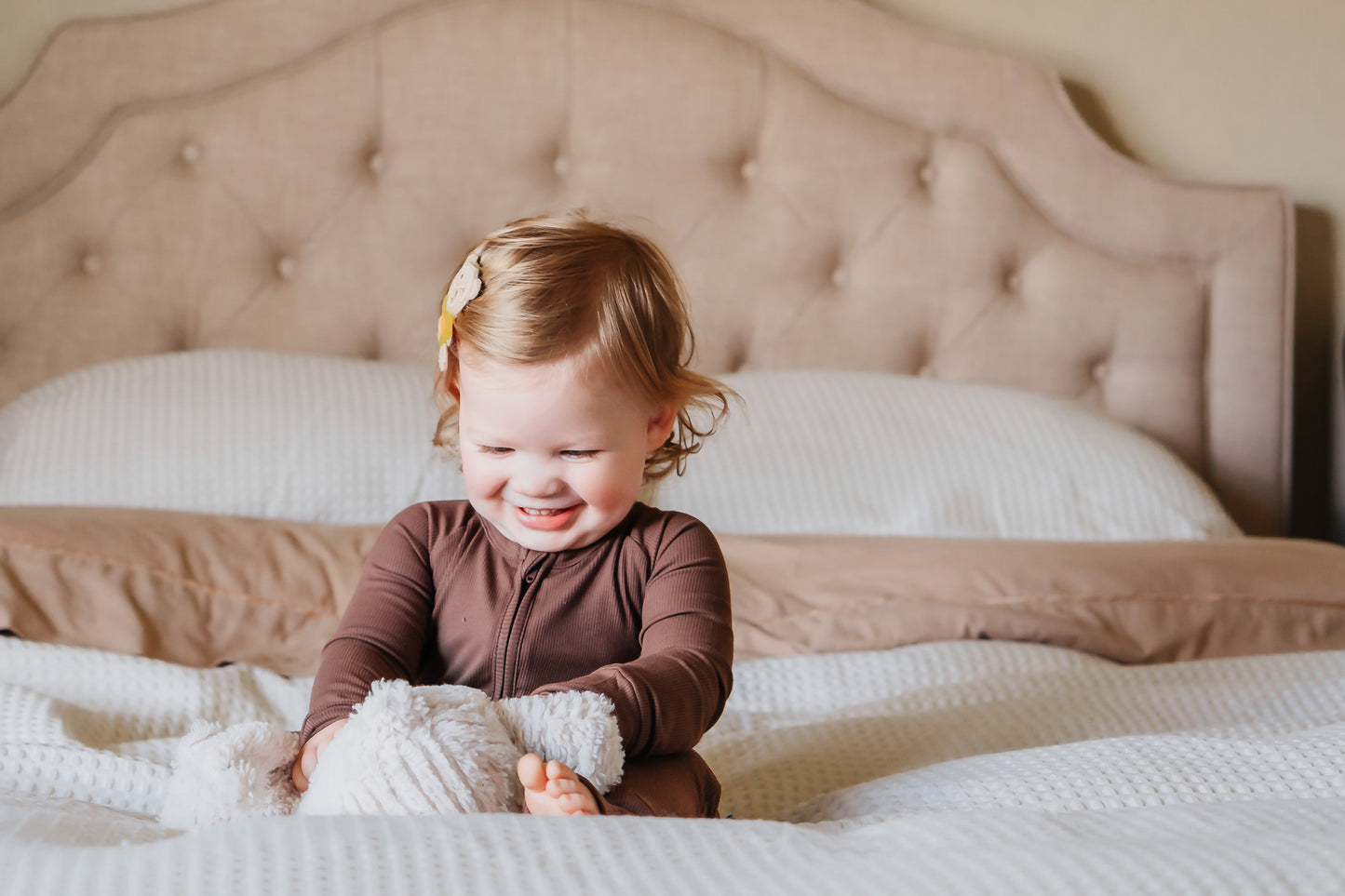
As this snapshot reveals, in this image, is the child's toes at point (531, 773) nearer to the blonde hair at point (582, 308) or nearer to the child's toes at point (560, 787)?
the child's toes at point (560, 787)

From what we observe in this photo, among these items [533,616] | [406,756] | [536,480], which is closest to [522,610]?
[533,616]

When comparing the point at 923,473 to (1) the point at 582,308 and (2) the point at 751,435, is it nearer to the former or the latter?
(2) the point at 751,435

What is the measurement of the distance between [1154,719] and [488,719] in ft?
2.00

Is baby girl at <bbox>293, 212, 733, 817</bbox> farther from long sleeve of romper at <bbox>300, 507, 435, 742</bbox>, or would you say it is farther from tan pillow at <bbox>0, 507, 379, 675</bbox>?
tan pillow at <bbox>0, 507, 379, 675</bbox>

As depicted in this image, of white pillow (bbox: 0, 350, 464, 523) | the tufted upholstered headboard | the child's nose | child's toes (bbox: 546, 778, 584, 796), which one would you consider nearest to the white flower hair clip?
the child's nose

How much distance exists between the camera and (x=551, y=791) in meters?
0.60

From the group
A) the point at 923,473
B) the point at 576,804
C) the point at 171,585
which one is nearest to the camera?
the point at 576,804

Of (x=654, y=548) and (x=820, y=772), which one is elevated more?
(x=654, y=548)

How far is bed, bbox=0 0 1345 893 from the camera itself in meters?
0.57

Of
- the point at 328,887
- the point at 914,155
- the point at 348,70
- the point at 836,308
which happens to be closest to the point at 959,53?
the point at 914,155

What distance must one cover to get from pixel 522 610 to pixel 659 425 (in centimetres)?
17

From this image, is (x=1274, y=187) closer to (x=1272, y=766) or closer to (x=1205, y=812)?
(x=1272, y=766)

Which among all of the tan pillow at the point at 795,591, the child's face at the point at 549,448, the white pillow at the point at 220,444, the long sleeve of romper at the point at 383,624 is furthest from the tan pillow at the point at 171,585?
the child's face at the point at 549,448

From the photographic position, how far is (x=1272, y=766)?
0.72 metres
